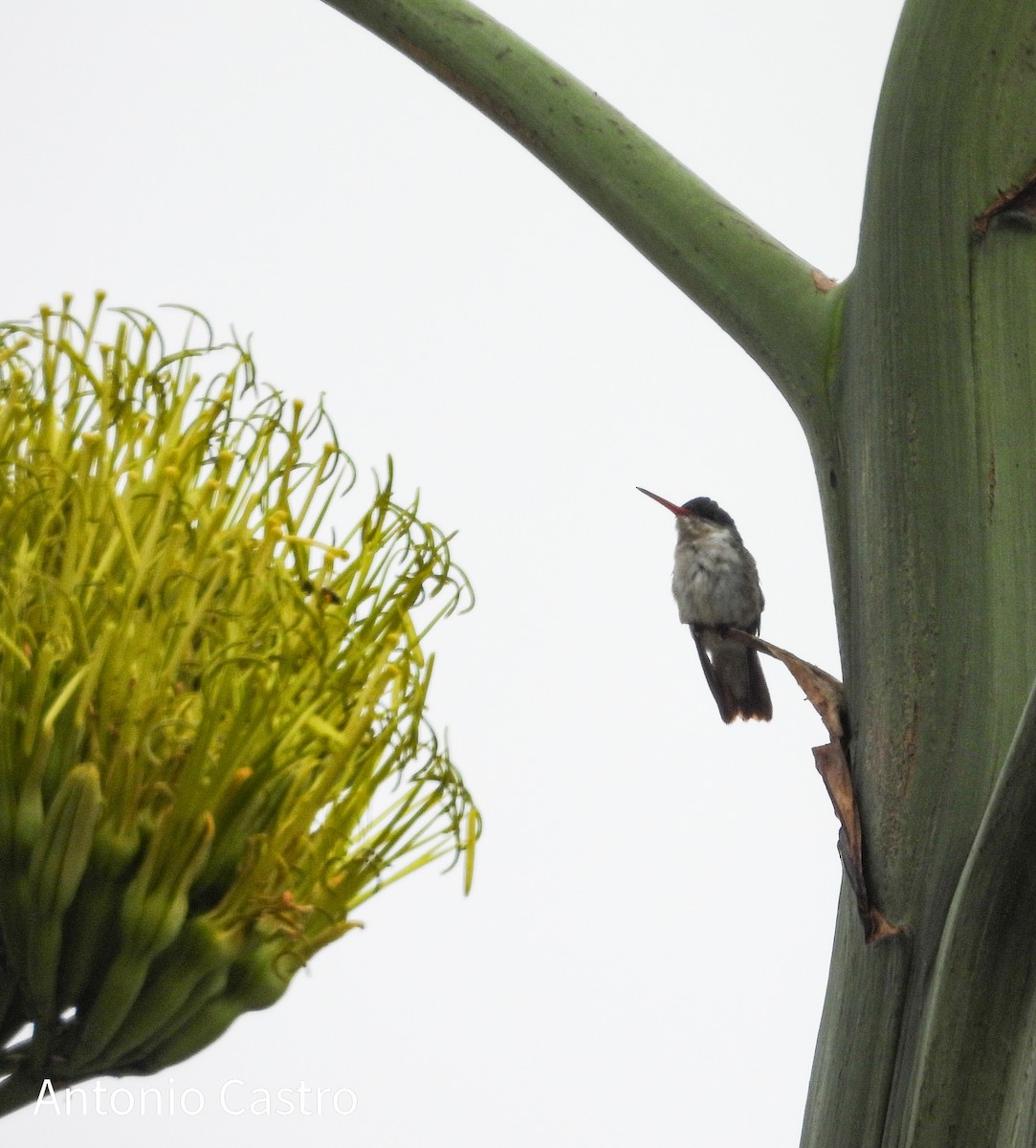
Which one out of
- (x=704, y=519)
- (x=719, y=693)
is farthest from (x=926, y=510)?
(x=704, y=519)

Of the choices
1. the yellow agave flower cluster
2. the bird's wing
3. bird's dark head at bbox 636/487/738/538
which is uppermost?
bird's dark head at bbox 636/487/738/538

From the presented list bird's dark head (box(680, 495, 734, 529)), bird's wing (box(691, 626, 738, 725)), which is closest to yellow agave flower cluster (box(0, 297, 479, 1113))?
bird's wing (box(691, 626, 738, 725))

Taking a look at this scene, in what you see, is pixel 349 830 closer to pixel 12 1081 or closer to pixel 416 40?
pixel 12 1081

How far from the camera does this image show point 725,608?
1.59 meters

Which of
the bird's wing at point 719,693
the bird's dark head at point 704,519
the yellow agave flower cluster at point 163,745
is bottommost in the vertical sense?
the yellow agave flower cluster at point 163,745

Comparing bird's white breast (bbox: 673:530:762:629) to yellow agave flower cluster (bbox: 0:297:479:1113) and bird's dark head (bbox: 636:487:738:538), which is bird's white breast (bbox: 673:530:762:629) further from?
yellow agave flower cluster (bbox: 0:297:479:1113)

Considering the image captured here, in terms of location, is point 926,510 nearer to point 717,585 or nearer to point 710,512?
point 717,585

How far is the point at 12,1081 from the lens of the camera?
497mm

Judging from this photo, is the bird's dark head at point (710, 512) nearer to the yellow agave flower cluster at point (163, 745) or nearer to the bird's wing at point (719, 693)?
the bird's wing at point (719, 693)

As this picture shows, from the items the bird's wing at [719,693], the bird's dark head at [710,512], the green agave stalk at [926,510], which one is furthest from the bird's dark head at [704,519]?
the green agave stalk at [926,510]

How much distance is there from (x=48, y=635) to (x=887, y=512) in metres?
0.31

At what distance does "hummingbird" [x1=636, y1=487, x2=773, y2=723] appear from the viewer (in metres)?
1.57

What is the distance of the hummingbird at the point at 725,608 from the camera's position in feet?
5.14

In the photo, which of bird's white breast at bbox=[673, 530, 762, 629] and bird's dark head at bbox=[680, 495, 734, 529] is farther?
bird's dark head at bbox=[680, 495, 734, 529]
